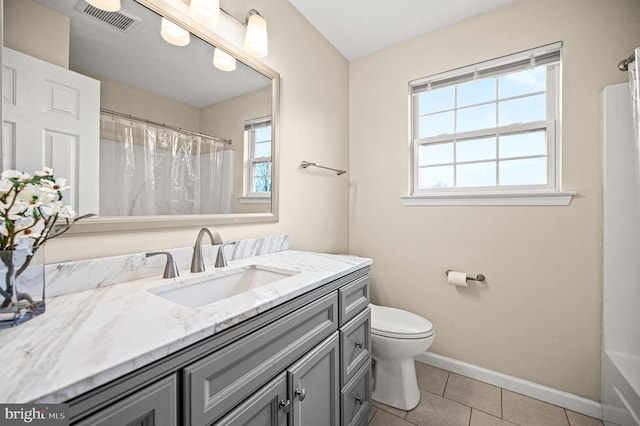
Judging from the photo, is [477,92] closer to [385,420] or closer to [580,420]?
[580,420]

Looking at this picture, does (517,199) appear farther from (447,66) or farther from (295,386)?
(295,386)

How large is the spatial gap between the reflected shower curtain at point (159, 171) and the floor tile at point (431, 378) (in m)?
1.74

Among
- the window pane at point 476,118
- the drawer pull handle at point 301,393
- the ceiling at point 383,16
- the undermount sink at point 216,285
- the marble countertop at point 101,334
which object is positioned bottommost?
the drawer pull handle at point 301,393

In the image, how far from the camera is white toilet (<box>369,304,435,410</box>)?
1.60 m

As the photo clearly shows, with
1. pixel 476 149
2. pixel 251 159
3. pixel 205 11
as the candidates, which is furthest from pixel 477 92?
pixel 205 11

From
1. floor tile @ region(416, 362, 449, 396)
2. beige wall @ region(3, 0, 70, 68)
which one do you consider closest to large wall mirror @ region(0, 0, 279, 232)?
beige wall @ region(3, 0, 70, 68)

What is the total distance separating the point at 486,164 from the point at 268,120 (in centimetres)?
154

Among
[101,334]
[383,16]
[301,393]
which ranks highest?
[383,16]

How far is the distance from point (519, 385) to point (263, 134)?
2.26m

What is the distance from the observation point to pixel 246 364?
0.77 metres

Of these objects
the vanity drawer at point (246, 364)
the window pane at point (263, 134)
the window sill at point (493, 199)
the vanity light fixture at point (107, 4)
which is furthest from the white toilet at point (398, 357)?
the vanity light fixture at point (107, 4)

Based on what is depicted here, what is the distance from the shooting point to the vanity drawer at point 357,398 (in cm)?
122

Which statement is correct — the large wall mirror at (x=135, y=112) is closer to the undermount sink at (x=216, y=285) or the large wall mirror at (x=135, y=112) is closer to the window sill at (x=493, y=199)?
the undermount sink at (x=216, y=285)

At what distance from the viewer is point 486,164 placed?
6.50ft
